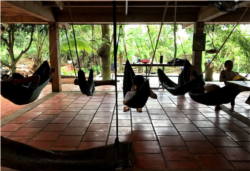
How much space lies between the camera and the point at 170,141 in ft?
6.95

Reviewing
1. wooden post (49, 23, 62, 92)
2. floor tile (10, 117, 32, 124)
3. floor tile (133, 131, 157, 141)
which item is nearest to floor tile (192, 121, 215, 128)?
floor tile (133, 131, 157, 141)

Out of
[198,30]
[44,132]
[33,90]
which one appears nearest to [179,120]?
[44,132]

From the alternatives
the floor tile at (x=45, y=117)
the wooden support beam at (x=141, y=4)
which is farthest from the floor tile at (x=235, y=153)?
the wooden support beam at (x=141, y=4)

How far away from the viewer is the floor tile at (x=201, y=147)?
1.90 metres

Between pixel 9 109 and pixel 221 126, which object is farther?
pixel 9 109

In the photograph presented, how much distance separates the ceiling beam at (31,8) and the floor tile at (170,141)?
7.81 ft

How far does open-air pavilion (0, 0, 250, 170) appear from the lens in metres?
1.85

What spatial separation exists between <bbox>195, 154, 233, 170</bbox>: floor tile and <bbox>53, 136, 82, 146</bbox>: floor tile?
1127mm

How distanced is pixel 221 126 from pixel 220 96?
470 mm

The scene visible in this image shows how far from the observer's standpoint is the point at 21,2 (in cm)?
283

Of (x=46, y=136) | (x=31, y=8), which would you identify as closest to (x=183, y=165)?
(x=46, y=136)

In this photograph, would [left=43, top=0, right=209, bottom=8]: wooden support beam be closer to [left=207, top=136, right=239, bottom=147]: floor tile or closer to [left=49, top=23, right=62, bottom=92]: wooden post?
[left=49, top=23, right=62, bottom=92]: wooden post

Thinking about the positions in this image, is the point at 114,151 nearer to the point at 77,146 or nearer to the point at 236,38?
the point at 77,146

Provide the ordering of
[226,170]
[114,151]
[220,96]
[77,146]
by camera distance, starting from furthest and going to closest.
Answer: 1. [220,96]
2. [77,146]
3. [226,170]
4. [114,151]
